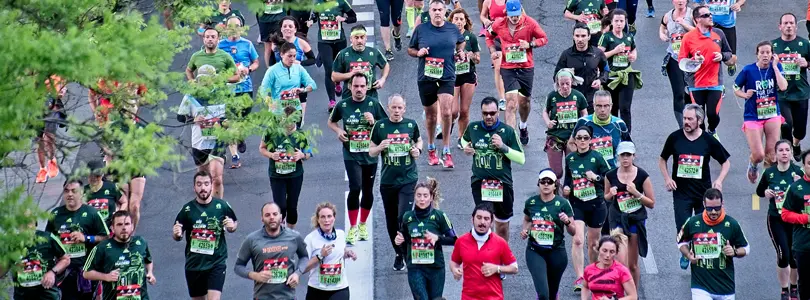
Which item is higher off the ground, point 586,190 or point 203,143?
point 203,143

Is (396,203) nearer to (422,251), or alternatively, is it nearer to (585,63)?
(422,251)

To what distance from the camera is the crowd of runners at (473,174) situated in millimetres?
13750

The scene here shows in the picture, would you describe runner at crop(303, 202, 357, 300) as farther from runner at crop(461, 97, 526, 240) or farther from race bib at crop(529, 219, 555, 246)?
runner at crop(461, 97, 526, 240)

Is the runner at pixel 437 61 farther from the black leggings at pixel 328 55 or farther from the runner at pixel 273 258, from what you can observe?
the runner at pixel 273 258

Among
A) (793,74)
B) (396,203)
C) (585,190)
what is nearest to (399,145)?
(396,203)

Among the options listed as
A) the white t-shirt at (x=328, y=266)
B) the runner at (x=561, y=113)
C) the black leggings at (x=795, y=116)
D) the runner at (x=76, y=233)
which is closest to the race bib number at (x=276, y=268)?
the white t-shirt at (x=328, y=266)

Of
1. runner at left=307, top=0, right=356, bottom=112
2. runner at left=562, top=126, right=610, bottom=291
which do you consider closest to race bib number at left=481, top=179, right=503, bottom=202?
runner at left=562, top=126, right=610, bottom=291

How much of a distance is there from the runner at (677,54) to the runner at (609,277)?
20.2 ft

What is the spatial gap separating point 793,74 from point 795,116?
1.95 ft

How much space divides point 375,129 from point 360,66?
2.31 m

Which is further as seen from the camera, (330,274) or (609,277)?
(330,274)

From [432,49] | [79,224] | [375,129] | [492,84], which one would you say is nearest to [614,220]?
[375,129]

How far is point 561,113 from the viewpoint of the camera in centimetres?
1670

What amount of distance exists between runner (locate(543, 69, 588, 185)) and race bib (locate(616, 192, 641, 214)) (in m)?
2.09
